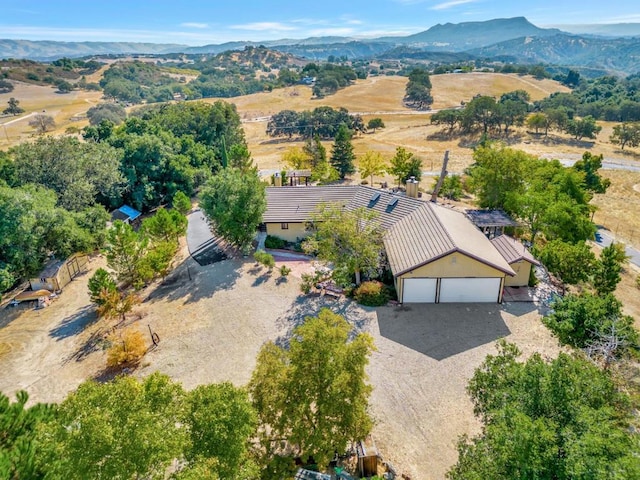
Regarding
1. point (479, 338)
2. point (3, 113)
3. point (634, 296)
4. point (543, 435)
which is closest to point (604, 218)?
point (634, 296)

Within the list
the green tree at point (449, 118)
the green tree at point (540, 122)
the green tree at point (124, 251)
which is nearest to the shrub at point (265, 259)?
the green tree at point (124, 251)

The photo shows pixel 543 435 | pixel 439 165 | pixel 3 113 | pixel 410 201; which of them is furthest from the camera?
pixel 3 113

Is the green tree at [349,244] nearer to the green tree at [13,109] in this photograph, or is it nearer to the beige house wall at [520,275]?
the beige house wall at [520,275]

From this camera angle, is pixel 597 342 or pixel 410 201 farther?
pixel 410 201

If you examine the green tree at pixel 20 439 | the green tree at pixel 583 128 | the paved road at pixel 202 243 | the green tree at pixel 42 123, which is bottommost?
the green tree at pixel 583 128

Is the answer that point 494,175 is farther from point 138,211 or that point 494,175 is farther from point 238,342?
point 138,211

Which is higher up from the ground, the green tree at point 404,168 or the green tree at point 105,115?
the green tree at point 105,115
